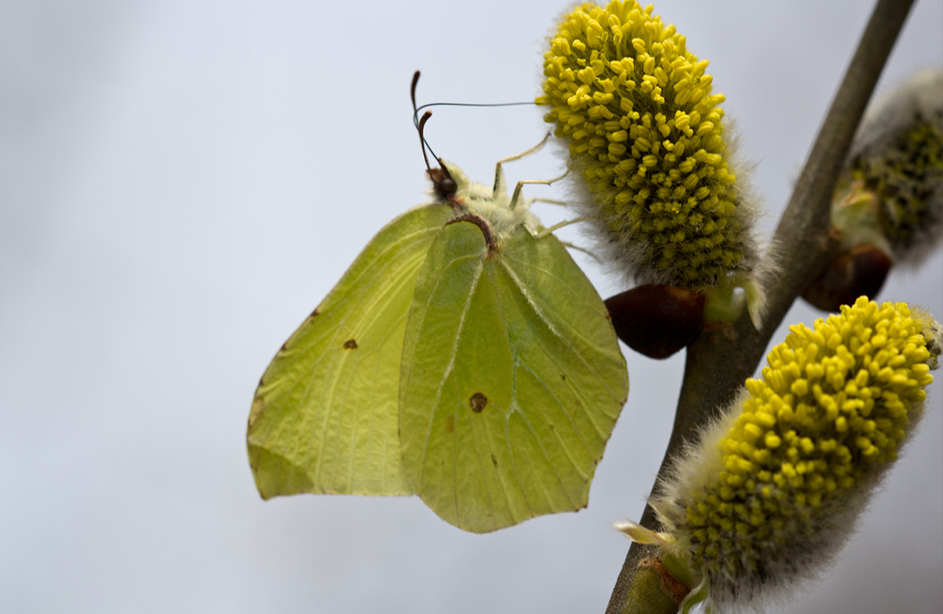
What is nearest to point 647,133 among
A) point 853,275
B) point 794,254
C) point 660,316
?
point 660,316

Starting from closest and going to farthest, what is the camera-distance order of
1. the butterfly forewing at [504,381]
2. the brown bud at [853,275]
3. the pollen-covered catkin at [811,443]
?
the pollen-covered catkin at [811,443] → the butterfly forewing at [504,381] → the brown bud at [853,275]

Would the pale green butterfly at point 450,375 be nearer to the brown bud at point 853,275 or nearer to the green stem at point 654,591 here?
the green stem at point 654,591

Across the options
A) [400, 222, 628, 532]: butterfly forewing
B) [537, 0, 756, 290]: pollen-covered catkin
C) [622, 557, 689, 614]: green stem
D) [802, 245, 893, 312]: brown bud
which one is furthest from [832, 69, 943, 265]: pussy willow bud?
[622, 557, 689, 614]: green stem

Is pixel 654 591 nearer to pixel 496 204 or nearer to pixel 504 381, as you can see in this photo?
pixel 504 381

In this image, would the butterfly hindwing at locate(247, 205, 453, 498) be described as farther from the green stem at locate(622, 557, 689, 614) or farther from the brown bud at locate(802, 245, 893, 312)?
the brown bud at locate(802, 245, 893, 312)

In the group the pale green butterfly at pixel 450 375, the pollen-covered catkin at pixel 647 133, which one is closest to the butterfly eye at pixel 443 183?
the pale green butterfly at pixel 450 375

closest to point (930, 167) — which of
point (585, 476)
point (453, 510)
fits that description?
point (585, 476)
